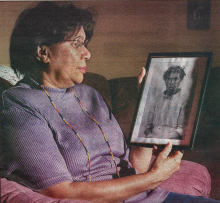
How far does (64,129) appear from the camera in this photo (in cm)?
90

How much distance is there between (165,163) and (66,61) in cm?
51

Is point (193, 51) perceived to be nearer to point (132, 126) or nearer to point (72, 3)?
point (132, 126)

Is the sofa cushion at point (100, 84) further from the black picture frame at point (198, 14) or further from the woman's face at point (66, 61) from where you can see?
the black picture frame at point (198, 14)

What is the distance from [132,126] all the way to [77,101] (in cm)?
23

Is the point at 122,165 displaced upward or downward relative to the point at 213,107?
downward

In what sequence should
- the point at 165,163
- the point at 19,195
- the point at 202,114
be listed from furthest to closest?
1. the point at 202,114
2. the point at 165,163
3. the point at 19,195

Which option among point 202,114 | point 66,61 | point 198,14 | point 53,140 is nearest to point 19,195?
point 53,140

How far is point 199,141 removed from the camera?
39.6 inches

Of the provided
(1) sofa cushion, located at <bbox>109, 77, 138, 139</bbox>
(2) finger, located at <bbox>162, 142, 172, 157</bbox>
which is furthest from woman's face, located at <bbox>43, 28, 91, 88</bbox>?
(2) finger, located at <bbox>162, 142, 172, 157</bbox>

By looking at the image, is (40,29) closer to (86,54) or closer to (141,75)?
(86,54)

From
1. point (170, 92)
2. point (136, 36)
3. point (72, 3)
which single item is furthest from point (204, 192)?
point (72, 3)

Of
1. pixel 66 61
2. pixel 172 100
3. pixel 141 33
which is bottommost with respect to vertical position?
pixel 172 100

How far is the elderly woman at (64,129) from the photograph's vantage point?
81 centimetres

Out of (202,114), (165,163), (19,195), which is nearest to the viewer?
(19,195)
